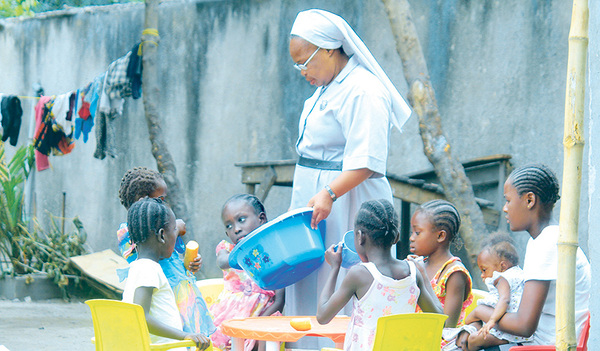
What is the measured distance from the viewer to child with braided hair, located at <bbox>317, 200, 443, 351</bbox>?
108 inches

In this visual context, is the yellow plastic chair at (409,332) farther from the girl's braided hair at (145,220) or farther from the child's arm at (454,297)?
the girl's braided hair at (145,220)

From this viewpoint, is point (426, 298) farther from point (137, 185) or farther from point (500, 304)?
point (137, 185)

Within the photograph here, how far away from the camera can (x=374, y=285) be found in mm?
2732

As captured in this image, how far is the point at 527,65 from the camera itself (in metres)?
6.79

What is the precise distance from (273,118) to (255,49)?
766mm

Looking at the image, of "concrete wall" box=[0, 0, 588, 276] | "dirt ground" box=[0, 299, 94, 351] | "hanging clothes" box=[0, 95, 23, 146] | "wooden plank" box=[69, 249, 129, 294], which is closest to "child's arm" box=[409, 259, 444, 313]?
"dirt ground" box=[0, 299, 94, 351]

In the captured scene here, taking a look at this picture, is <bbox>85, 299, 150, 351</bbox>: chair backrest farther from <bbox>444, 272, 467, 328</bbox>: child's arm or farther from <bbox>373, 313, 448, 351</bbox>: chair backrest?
<bbox>444, 272, 467, 328</bbox>: child's arm

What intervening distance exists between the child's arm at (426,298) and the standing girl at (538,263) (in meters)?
0.18

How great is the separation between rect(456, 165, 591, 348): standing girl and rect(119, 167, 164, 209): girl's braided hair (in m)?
1.64

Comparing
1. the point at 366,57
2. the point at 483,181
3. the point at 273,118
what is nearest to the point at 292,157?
the point at 273,118

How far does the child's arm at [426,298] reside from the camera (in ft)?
9.29

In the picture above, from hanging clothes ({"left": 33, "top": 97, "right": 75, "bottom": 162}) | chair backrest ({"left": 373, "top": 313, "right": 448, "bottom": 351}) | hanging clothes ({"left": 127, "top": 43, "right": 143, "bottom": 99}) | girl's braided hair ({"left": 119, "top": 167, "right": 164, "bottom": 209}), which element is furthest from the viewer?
hanging clothes ({"left": 33, "top": 97, "right": 75, "bottom": 162})

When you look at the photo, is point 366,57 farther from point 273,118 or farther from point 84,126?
point 84,126

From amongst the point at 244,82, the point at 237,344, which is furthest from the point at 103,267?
the point at 237,344
